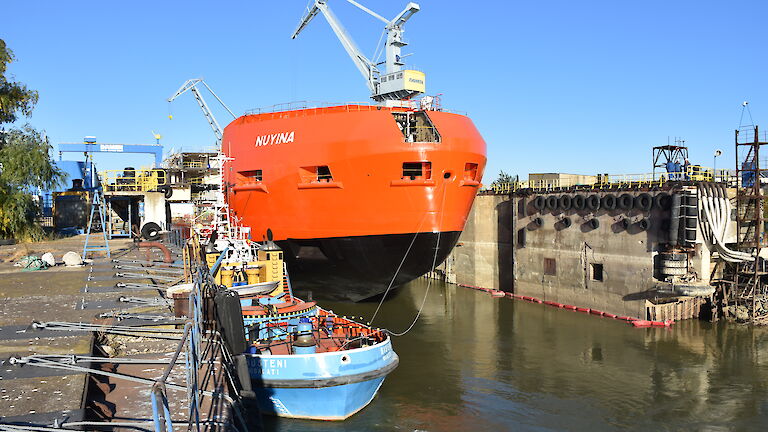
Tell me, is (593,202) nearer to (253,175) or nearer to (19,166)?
(253,175)

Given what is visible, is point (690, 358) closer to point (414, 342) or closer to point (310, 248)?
point (414, 342)

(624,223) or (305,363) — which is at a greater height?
(624,223)

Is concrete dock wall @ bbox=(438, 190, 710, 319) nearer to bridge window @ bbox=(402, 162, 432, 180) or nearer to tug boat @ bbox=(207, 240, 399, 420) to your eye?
bridge window @ bbox=(402, 162, 432, 180)

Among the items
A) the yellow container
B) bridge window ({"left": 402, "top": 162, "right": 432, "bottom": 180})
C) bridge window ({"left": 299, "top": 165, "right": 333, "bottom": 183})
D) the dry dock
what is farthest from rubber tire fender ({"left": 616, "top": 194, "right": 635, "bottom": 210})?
the dry dock

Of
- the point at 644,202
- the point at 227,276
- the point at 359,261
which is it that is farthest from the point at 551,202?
the point at 227,276

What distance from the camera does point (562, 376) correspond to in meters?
18.1

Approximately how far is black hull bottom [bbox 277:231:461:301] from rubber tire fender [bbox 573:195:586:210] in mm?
7928

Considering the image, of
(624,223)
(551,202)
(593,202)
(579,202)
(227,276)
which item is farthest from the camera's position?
(551,202)

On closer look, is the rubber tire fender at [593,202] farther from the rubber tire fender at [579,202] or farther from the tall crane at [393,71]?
the tall crane at [393,71]

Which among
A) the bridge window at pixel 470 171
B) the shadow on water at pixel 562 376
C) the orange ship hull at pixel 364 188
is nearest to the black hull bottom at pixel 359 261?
the orange ship hull at pixel 364 188

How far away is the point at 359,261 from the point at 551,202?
1221 centimetres

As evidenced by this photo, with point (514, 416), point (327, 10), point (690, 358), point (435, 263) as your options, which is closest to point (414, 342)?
point (435, 263)

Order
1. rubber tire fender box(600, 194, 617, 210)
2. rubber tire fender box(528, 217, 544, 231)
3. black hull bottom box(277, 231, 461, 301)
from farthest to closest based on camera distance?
rubber tire fender box(528, 217, 544, 231)
rubber tire fender box(600, 194, 617, 210)
black hull bottom box(277, 231, 461, 301)

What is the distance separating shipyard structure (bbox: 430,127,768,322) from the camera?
79.3 ft
